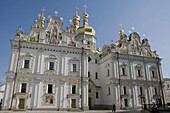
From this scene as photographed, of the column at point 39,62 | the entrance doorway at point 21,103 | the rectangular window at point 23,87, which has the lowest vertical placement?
the entrance doorway at point 21,103

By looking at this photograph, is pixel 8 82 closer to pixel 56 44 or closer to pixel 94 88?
pixel 56 44

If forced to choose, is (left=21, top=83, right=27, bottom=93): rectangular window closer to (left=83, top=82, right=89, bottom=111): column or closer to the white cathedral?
the white cathedral

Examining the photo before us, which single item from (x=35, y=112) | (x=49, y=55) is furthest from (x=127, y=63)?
(x=35, y=112)

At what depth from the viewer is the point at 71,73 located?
22.6m

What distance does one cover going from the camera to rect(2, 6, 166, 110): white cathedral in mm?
20203

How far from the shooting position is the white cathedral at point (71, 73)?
66.3ft

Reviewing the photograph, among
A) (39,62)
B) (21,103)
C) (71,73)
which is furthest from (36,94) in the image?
(71,73)

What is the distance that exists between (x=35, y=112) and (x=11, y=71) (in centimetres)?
645

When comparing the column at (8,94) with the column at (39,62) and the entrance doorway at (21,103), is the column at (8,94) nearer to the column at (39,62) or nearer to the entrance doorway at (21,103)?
the entrance doorway at (21,103)

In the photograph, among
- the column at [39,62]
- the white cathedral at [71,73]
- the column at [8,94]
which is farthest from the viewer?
the column at [39,62]

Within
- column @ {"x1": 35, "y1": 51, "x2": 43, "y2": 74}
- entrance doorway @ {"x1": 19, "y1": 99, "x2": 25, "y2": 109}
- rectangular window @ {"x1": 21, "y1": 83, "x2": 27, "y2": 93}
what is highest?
column @ {"x1": 35, "y1": 51, "x2": 43, "y2": 74}

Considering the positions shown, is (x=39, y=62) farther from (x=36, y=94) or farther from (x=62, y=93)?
(x=62, y=93)

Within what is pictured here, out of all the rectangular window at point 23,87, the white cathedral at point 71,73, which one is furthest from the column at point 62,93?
the rectangular window at point 23,87

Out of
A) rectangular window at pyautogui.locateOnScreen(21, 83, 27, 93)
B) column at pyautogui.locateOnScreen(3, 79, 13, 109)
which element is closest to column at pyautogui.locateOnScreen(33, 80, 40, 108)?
rectangular window at pyautogui.locateOnScreen(21, 83, 27, 93)
